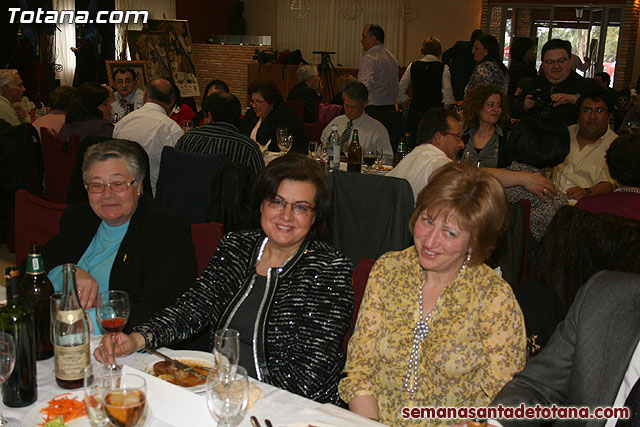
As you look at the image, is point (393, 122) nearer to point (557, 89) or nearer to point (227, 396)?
point (557, 89)

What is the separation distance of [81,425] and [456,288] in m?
1.06

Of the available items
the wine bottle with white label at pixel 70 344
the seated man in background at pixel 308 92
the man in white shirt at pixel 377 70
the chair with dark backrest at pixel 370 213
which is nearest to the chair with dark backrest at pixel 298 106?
the seated man in background at pixel 308 92

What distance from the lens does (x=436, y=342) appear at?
1818 mm

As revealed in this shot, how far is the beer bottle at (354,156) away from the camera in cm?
478

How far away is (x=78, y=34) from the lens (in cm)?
1262

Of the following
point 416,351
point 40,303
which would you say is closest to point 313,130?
point 416,351

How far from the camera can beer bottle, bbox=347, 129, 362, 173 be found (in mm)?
4781

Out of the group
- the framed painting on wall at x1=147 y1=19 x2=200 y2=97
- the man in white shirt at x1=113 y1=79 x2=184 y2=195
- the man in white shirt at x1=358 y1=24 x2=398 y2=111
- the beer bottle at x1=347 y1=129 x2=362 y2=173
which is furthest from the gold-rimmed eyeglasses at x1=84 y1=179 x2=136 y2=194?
the framed painting on wall at x1=147 y1=19 x2=200 y2=97

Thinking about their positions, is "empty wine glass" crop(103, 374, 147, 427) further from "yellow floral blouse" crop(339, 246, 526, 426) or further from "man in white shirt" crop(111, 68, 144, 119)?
"man in white shirt" crop(111, 68, 144, 119)

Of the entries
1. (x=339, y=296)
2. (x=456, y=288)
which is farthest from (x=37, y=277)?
(x=456, y=288)

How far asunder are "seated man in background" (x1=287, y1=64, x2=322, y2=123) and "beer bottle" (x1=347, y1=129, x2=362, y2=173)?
3.44 m

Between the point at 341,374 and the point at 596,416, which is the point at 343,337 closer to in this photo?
the point at 341,374

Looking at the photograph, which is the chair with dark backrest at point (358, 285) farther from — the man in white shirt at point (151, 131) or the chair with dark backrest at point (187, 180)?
the man in white shirt at point (151, 131)

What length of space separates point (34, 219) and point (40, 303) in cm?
113
